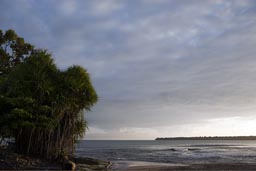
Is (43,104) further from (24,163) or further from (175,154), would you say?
(175,154)

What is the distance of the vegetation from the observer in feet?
66.1

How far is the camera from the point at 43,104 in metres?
21.5

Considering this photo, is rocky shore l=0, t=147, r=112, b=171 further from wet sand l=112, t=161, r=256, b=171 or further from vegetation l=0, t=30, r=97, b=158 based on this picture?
wet sand l=112, t=161, r=256, b=171

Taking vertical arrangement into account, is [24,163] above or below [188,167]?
above

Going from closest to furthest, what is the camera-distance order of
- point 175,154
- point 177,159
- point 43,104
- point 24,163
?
point 24,163 → point 43,104 → point 177,159 → point 175,154

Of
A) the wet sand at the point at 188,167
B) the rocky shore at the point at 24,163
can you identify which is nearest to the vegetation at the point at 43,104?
the rocky shore at the point at 24,163

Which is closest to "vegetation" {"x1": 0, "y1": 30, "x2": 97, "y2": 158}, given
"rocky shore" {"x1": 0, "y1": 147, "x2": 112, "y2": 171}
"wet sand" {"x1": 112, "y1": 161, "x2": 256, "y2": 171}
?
"rocky shore" {"x1": 0, "y1": 147, "x2": 112, "y2": 171}

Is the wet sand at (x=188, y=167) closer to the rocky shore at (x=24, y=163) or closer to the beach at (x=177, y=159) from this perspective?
the beach at (x=177, y=159)

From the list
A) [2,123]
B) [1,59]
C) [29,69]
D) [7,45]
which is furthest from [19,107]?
[7,45]

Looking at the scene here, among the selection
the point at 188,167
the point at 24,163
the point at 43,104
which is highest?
the point at 43,104

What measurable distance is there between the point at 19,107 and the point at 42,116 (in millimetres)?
1506

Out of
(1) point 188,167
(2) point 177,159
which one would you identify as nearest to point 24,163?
(1) point 188,167

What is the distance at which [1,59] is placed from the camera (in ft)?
95.0

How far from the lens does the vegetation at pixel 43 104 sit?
20141mm
